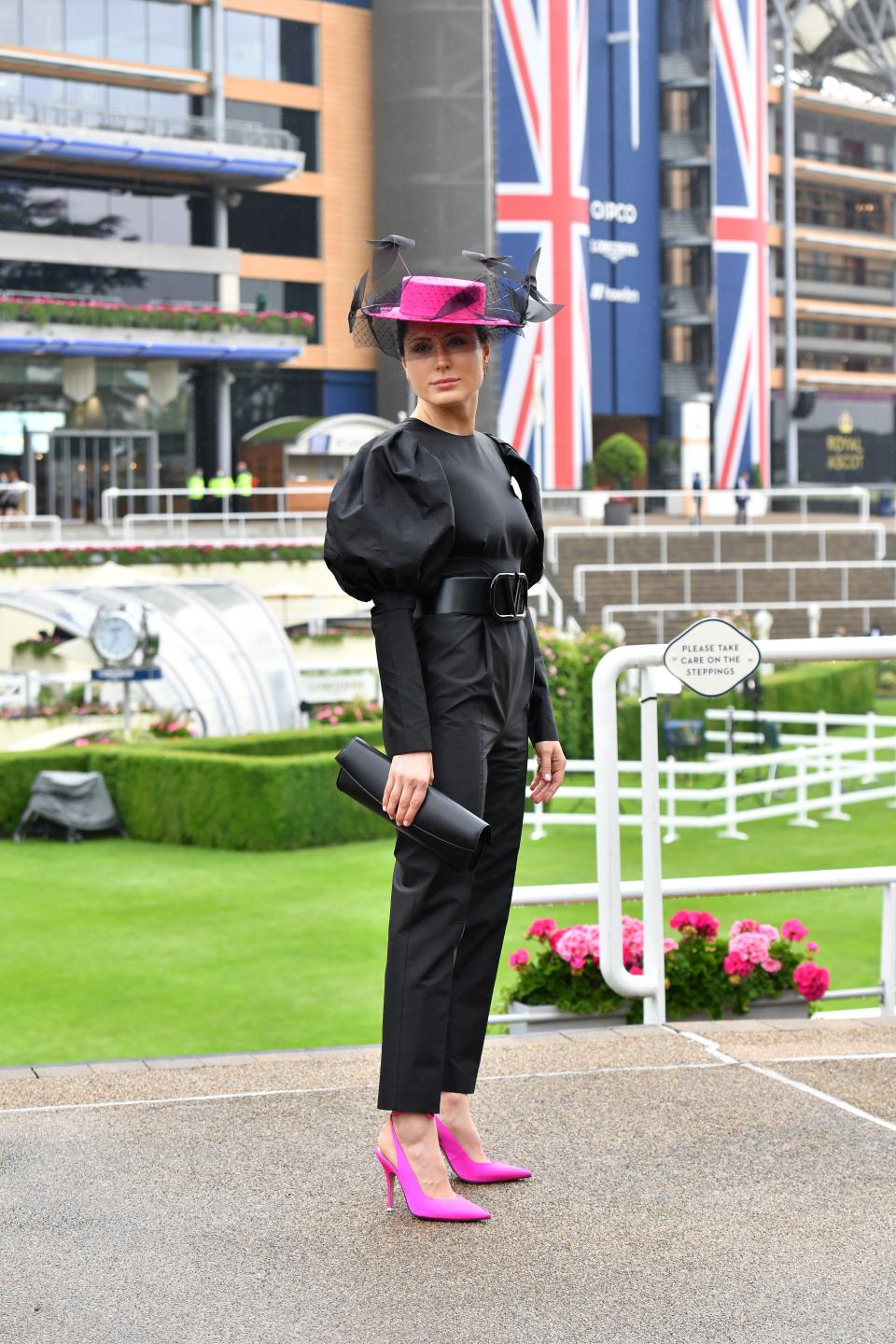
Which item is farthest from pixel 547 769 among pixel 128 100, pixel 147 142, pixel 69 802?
pixel 128 100

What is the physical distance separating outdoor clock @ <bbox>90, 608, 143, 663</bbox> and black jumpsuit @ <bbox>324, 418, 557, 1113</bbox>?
1422 centimetres

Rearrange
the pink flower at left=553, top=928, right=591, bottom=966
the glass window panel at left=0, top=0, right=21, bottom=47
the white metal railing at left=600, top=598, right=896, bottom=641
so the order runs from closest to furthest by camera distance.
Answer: the pink flower at left=553, top=928, right=591, bottom=966
the white metal railing at left=600, top=598, right=896, bottom=641
the glass window panel at left=0, top=0, right=21, bottom=47

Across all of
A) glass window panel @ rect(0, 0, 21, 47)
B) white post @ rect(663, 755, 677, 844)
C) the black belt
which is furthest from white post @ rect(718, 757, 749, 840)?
glass window panel @ rect(0, 0, 21, 47)

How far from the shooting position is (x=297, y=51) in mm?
49125

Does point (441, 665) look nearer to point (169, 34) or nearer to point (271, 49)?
point (169, 34)

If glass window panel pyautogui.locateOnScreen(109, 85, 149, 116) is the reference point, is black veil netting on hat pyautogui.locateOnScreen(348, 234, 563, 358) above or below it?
below

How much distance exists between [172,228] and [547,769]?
44669 millimetres

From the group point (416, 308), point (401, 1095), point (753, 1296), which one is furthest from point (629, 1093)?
point (416, 308)

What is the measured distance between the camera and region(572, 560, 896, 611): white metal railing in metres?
29.6

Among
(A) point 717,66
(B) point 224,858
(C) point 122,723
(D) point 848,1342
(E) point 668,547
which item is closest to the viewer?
(D) point 848,1342

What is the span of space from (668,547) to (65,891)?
906 inches

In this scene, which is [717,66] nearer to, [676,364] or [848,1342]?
[676,364]

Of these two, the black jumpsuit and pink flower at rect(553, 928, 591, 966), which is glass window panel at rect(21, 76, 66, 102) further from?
the black jumpsuit

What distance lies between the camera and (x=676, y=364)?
181 feet
